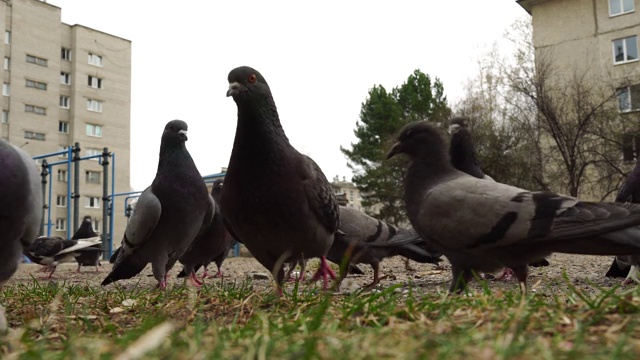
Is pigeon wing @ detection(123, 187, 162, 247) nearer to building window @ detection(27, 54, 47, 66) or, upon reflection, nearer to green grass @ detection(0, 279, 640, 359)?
green grass @ detection(0, 279, 640, 359)

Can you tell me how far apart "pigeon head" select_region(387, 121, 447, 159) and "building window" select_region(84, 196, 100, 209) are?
4561 centimetres

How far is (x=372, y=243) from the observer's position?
5.84m

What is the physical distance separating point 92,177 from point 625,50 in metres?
38.3

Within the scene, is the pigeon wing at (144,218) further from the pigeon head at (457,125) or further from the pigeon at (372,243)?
the pigeon head at (457,125)

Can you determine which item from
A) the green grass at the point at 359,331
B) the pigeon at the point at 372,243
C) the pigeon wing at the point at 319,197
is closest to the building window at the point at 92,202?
the pigeon at the point at 372,243

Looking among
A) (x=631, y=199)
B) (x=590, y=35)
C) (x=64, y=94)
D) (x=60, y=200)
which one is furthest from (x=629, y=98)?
(x=64, y=94)

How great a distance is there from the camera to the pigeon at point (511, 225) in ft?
11.4

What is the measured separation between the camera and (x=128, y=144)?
4975 cm

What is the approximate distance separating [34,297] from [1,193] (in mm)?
1620

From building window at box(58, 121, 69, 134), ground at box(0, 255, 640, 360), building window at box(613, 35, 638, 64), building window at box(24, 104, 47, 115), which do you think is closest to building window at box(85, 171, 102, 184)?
building window at box(58, 121, 69, 134)

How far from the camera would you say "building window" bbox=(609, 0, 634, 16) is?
28344mm

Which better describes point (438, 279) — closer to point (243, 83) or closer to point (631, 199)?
point (631, 199)

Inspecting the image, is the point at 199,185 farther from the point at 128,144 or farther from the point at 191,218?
the point at 128,144

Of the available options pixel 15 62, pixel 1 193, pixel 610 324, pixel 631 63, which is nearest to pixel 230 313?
pixel 1 193
